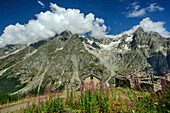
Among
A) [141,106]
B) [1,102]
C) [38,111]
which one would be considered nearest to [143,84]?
[141,106]

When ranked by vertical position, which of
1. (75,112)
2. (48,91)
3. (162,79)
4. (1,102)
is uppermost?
(162,79)

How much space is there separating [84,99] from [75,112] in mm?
919

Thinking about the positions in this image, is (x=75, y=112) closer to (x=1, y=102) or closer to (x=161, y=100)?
(x=161, y=100)

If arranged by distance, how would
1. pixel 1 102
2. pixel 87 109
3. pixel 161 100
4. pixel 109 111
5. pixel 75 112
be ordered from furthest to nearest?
1. pixel 1 102
2. pixel 75 112
3. pixel 87 109
4. pixel 109 111
5. pixel 161 100

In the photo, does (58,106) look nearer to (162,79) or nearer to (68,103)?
(68,103)

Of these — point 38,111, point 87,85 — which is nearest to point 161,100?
point 87,85

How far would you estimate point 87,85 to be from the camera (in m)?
7.52

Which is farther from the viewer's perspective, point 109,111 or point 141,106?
point 109,111

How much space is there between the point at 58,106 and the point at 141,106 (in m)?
4.97

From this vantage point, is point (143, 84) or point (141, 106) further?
point (143, 84)

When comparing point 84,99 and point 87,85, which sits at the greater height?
point 87,85

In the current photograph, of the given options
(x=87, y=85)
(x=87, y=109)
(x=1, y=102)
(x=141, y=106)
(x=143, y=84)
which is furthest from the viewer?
(x=143, y=84)

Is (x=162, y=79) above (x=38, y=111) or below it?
above

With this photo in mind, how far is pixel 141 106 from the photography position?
440 cm
